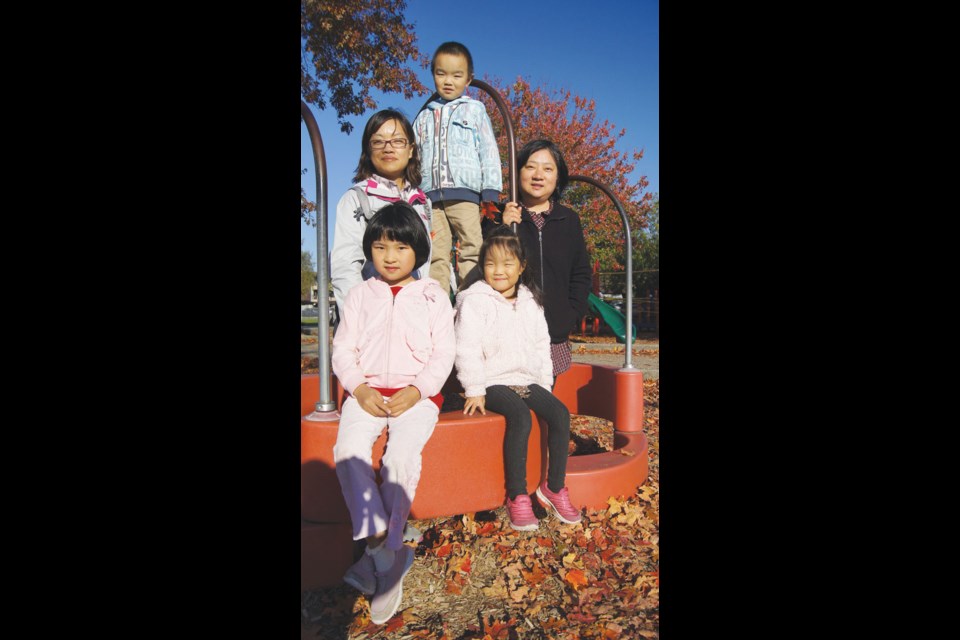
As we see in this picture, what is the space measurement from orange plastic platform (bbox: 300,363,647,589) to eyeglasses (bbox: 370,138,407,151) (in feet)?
3.09

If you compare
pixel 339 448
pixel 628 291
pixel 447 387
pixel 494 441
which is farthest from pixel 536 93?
pixel 339 448

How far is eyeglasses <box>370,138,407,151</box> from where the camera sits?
2.17m

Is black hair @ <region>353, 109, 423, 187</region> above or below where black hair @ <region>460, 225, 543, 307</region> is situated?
above

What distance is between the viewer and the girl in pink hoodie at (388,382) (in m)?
2.05

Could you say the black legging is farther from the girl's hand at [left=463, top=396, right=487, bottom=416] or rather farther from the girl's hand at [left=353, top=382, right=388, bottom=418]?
the girl's hand at [left=353, top=382, right=388, bottom=418]

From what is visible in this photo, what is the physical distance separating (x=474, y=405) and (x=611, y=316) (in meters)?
1.07

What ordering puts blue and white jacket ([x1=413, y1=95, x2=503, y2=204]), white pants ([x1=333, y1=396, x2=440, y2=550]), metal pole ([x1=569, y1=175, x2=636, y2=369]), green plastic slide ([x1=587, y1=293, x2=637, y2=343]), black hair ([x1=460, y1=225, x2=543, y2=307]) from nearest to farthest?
white pants ([x1=333, y1=396, x2=440, y2=550])
blue and white jacket ([x1=413, y1=95, x2=503, y2=204])
black hair ([x1=460, y1=225, x2=543, y2=307])
metal pole ([x1=569, y1=175, x2=636, y2=369])
green plastic slide ([x1=587, y1=293, x2=637, y2=343])

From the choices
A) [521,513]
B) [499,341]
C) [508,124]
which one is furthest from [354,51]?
[521,513]

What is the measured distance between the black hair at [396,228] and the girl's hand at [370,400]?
49 centimetres

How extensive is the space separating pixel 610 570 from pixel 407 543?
33.5 inches

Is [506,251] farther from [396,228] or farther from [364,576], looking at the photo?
[364,576]

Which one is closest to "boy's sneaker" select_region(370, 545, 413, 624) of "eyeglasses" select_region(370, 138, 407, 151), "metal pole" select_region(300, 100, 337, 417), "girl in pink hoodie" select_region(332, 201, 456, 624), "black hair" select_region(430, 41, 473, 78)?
"girl in pink hoodie" select_region(332, 201, 456, 624)

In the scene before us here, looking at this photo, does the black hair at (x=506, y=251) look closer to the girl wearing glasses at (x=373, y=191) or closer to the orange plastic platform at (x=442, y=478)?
the girl wearing glasses at (x=373, y=191)

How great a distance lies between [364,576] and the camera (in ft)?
6.88
